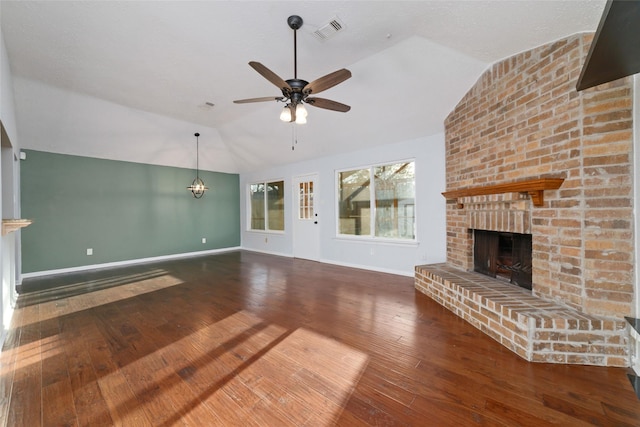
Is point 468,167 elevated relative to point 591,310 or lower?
elevated

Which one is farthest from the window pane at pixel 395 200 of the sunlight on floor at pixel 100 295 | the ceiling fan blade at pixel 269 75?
the sunlight on floor at pixel 100 295

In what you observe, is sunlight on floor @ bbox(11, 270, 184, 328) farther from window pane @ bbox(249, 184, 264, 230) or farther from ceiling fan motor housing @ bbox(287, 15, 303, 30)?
ceiling fan motor housing @ bbox(287, 15, 303, 30)

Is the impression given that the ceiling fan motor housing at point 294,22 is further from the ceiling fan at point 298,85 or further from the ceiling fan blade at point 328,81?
the ceiling fan blade at point 328,81

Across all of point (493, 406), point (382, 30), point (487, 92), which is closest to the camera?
point (493, 406)

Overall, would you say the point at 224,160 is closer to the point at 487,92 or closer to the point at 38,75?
the point at 38,75

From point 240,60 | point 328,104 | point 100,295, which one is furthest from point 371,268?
point 100,295

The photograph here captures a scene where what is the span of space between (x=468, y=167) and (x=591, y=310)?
6.45 ft

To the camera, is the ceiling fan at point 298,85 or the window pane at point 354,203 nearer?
the ceiling fan at point 298,85

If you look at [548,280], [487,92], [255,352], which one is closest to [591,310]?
[548,280]

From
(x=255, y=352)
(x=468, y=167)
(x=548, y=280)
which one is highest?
(x=468, y=167)

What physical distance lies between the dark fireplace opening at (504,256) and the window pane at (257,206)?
5.66 m

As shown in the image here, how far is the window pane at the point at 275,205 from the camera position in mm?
7003

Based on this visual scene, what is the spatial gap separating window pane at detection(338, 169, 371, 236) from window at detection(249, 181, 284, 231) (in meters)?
2.07

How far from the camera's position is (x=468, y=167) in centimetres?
340
